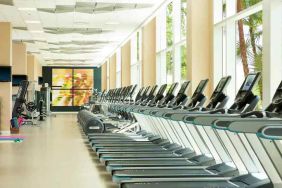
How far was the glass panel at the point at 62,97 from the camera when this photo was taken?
3547 centimetres

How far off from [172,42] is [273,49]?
6472 millimetres

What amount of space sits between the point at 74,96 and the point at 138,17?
20892mm

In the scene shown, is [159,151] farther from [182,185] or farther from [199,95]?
[182,185]

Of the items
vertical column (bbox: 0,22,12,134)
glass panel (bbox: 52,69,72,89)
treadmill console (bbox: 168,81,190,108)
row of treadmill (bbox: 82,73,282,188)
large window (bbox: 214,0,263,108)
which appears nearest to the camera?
row of treadmill (bbox: 82,73,282,188)

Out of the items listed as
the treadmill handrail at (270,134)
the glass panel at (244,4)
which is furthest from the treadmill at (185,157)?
the treadmill handrail at (270,134)

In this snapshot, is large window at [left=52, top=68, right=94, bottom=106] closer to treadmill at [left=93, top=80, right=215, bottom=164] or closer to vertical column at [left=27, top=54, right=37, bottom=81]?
vertical column at [left=27, top=54, right=37, bottom=81]

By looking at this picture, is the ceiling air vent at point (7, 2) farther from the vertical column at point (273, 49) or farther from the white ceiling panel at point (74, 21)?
the vertical column at point (273, 49)

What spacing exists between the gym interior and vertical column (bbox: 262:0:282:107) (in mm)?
13

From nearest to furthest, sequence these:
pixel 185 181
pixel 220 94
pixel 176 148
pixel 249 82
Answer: pixel 185 181 < pixel 249 82 < pixel 220 94 < pixel 176 148

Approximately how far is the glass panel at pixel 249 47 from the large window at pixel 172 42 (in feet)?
7.56

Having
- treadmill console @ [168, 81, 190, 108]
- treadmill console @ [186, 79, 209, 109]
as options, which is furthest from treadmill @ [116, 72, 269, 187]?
treadmill console @ [168, 81, 190, 108]

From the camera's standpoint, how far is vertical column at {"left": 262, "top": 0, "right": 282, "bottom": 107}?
22.6 ft

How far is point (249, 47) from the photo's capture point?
835 centimetres

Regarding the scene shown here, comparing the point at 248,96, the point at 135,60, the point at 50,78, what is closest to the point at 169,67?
the point at 135,60
